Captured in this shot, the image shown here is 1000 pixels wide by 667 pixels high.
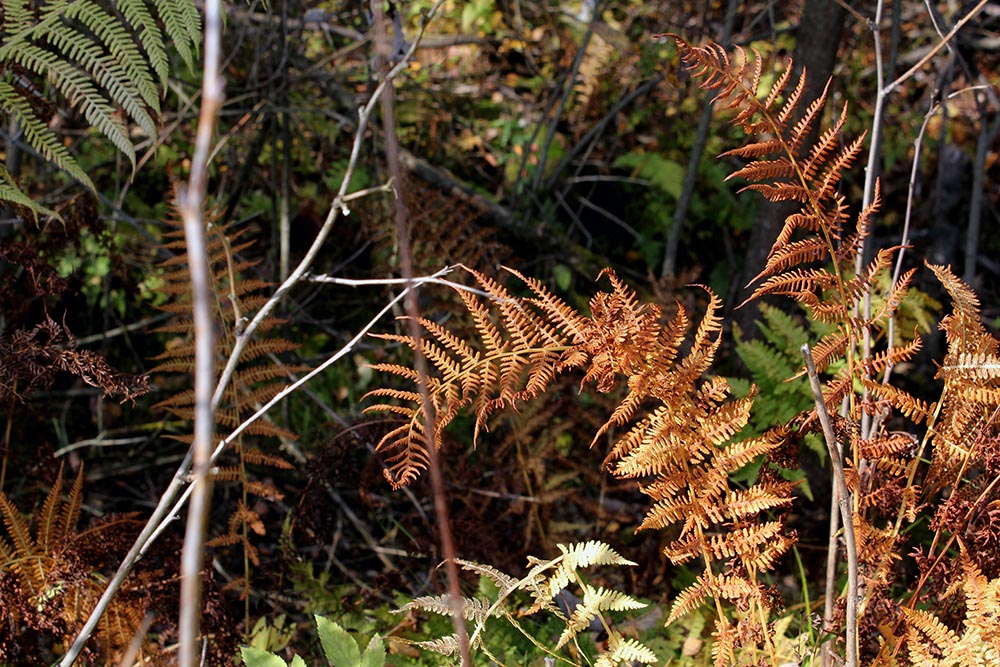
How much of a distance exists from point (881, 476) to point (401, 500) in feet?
5.85

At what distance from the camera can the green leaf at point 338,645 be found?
172 cm

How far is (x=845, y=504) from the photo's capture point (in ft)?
5.08

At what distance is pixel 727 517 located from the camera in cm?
177

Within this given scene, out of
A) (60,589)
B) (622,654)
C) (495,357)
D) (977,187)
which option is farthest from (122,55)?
(977,187)

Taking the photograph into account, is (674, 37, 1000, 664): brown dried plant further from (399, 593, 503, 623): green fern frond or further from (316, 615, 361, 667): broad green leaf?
(316, 615, 361, 667): broad green leaf

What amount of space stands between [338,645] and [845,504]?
1008mm

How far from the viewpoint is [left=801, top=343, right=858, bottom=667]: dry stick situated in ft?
4.86

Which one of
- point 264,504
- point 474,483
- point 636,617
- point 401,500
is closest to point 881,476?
point 636,617

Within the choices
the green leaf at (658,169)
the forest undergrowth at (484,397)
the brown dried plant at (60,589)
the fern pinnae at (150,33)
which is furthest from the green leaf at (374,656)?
the green leaf at (658,169)

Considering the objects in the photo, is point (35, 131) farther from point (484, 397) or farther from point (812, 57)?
point (812, 57)

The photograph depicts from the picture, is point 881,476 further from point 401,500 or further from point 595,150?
point 595,150

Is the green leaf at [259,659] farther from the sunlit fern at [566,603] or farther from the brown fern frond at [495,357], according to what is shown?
the brown fern frond at [495,357]

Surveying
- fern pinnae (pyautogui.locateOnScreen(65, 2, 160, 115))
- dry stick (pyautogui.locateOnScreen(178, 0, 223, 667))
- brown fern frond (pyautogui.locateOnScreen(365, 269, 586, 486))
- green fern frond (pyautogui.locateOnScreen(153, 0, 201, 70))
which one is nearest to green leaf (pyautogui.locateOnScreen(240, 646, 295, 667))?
brown fern frond (pyautogui.locateOnScreen(365, 269, 586, 486))

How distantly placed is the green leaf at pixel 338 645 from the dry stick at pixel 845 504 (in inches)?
37.5
